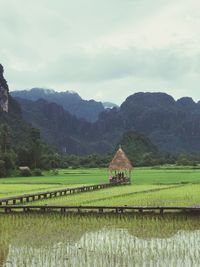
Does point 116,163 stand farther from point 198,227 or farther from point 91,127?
point 91,127

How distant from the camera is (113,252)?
38.4ft

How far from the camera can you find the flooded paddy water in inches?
424

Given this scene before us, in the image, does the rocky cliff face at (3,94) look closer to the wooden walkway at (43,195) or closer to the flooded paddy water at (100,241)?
the wooden walkway at (43,195)

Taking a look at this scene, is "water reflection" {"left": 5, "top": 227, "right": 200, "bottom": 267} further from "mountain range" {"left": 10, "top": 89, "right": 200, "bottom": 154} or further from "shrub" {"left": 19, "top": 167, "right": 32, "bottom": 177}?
"mountain range" {"left": 10, "top": 89, "right": 200, "bottom": 154}

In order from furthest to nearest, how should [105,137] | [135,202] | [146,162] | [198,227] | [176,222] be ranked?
[105,137], [146,162], [135,202], [176,222], [198,227]

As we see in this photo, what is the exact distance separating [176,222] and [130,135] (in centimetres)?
8925

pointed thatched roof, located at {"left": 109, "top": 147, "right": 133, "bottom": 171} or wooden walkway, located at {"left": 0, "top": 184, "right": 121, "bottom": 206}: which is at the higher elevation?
pointed thatched roof, located at {"left": 109, "top": 147, "right": 133, "bottom": 171}

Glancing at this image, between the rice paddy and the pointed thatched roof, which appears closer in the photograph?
the rice paddy

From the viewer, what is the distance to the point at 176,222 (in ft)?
53.3

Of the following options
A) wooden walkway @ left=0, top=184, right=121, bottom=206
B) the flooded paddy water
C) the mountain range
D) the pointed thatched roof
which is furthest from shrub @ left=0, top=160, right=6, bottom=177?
the mountain range

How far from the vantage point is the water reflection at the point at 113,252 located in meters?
10.6

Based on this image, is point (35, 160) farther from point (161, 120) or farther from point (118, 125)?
point (161, 120)

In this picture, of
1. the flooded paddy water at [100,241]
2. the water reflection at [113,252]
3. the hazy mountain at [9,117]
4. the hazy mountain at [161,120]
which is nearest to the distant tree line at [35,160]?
the hazy mountain at [9,117]

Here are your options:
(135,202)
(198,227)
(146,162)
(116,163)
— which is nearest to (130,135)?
(146,162)
